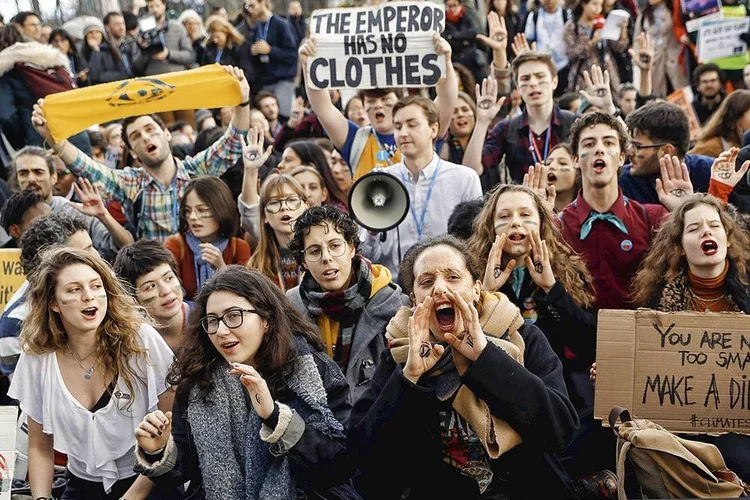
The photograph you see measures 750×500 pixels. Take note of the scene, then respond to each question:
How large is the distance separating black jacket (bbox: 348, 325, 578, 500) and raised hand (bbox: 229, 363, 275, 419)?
1.14 ft

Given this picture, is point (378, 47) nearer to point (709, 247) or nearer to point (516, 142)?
point (516, 142)

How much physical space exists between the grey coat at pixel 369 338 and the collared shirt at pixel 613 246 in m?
1.19

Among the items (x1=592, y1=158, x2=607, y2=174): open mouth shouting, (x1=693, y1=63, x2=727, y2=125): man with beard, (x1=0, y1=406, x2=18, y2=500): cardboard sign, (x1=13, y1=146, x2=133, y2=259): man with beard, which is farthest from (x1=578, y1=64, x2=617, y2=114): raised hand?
(x1=0, y1=406, x2=18, y2=500): cardboard sign

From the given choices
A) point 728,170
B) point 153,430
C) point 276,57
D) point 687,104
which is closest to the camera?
point 153,430

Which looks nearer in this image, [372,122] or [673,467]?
[673,467]

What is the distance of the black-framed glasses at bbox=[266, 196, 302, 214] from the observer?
6.46 metres

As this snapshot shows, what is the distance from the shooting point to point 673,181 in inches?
252

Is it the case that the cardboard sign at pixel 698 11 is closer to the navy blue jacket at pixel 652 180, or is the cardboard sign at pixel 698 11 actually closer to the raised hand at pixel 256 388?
the navy blue jacket at pixel 652 180

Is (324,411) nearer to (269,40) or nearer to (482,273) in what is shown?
(482,273)

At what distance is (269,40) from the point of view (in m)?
12.7

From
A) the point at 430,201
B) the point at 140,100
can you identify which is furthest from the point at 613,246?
the point at 140,100

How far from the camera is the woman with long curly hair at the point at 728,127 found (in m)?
7.93

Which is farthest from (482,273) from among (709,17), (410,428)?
(709,17)

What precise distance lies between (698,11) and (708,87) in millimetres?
1607
